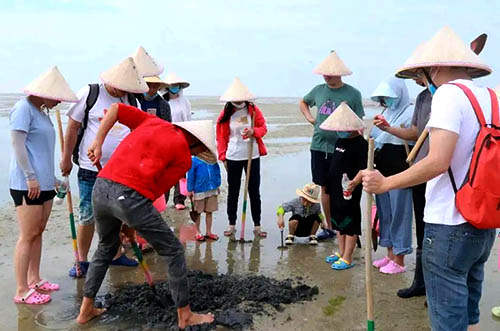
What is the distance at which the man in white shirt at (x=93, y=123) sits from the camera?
15.9 ft

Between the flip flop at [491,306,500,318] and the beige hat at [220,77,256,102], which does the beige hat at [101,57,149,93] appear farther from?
the flip flop at [491,306,500,318]

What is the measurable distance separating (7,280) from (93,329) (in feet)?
A: 5.50

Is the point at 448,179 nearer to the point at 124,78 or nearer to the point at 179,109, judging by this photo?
the point at 124,78

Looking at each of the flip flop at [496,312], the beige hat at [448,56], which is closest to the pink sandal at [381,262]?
the flip flop at [496,312]

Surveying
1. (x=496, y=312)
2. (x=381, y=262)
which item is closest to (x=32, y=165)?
(x=381, y=262)

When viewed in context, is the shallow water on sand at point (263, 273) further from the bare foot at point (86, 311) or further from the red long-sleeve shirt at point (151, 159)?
the red long-sleeve shirt at point (151, 159)

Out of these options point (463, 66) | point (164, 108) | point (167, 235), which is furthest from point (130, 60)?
point (463, 66)

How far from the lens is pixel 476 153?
2613mm

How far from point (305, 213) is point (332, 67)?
201cm

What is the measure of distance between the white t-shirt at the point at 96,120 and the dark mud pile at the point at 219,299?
1418 mm

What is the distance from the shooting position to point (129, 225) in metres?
3.94

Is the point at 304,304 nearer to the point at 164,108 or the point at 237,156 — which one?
the point at 237,156

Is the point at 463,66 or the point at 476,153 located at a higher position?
the point at 463,66

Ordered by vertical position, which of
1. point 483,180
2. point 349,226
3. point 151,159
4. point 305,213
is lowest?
→ point 305,213
